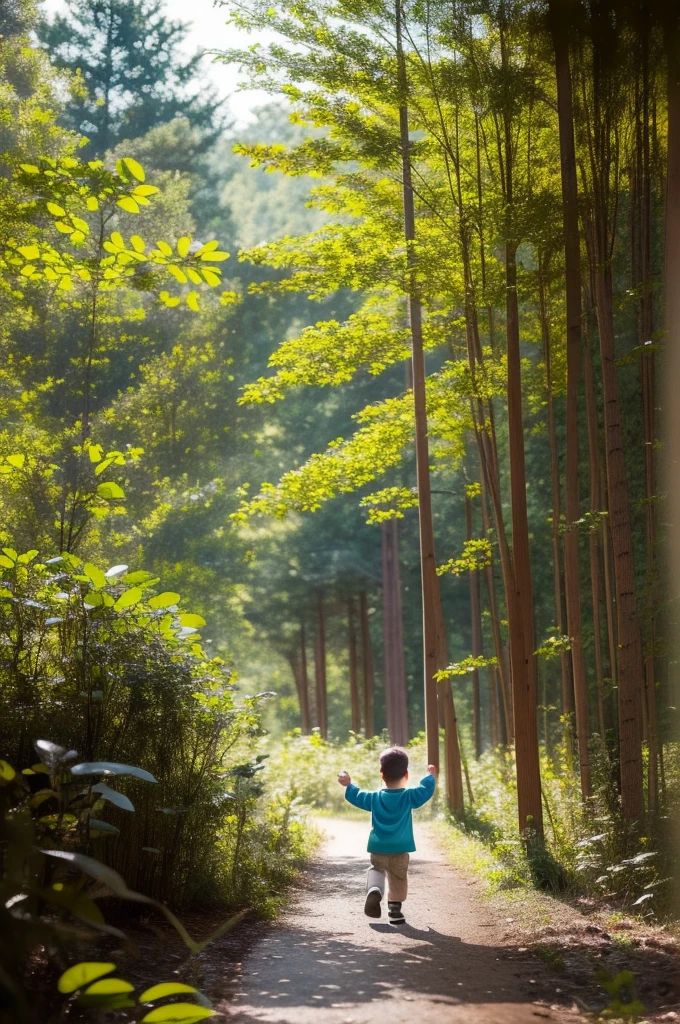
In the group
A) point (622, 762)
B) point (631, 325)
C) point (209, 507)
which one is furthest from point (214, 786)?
point (209, 507)

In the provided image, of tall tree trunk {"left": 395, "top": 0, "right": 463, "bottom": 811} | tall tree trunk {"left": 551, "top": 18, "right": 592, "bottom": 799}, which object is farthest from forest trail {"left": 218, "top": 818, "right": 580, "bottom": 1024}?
tall tree trunk {"left": 395, "top": 0, "right": 463, "bottom": 811}

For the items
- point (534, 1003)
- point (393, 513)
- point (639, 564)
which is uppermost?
point (393, 513)

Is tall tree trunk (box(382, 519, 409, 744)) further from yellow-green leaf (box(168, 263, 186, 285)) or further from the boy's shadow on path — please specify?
yellow-green leaf (box(168, 263, 186, 285))

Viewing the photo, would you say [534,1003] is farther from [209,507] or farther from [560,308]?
[209,507]

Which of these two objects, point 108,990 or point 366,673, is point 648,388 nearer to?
point 108,990

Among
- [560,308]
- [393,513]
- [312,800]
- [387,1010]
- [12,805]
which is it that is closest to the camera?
[12,805]

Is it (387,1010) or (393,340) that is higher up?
(393,340)

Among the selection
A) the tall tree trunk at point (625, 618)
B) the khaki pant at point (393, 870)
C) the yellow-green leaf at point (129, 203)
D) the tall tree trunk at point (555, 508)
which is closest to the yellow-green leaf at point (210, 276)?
the yellow-green leaf at point (129, 203)

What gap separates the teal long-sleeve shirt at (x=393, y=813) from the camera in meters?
6.10

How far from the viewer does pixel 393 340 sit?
11.9m

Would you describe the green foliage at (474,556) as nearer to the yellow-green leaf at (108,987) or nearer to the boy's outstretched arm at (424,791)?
the boy's outstretched arm at (424,791)

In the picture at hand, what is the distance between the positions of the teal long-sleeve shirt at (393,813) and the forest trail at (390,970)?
49 centimetres

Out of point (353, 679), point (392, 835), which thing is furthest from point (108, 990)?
point (353, 679)

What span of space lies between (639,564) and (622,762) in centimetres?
570
